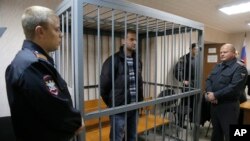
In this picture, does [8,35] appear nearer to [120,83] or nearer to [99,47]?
[99,47]

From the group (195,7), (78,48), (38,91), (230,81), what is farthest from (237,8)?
(38,91)

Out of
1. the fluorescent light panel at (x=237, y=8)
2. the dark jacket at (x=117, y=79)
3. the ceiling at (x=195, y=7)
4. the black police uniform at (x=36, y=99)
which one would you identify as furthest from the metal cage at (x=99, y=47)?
the fluorescent light panel at (x=237, y=8)

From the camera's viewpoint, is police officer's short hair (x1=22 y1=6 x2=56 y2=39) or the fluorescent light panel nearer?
police officer's short hair (x1=22 y1=6 x2=56 y2=39)

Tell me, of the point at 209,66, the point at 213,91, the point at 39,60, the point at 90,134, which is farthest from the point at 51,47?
the point at 209,66

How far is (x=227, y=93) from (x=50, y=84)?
2.13 m

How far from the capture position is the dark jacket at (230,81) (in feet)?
7.39

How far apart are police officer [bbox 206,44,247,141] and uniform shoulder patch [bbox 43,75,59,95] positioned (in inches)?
81.3

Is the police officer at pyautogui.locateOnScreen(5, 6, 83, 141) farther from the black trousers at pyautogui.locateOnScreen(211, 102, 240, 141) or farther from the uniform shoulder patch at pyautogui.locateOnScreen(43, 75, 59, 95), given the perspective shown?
the black trousers at pyautogui.locateOnScreen(211, 102, 240, 141)

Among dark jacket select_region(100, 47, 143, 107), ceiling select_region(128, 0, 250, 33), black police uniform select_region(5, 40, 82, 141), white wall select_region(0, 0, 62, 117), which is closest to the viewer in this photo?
black police uniform select_region(5, 40, 82, 141)

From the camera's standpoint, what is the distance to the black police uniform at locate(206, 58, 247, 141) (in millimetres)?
2260

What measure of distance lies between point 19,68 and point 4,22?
54.6 inches

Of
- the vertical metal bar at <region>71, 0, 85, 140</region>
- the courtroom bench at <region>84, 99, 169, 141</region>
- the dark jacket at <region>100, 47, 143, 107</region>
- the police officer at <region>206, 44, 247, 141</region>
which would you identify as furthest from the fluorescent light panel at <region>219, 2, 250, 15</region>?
the vertical metal bar at <region>71, 0, 85, 140</region>

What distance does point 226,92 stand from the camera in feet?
7.36

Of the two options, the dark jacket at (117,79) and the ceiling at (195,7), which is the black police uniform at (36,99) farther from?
the ceiling at (195,7)
